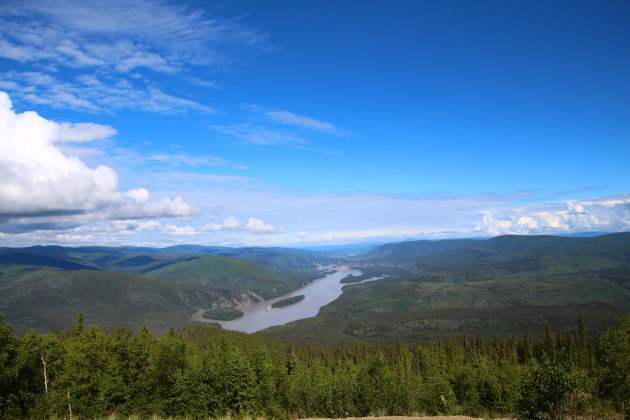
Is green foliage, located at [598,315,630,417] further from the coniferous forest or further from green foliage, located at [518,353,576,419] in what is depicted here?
green foliage, located at [518,353,576,419]

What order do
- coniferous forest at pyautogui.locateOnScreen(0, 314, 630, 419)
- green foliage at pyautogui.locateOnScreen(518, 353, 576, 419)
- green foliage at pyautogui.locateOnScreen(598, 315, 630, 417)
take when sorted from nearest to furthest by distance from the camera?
1. green foliage at pyautogui.locateOnScreen(518, 353, 576, 419)
2. coniferous forest at pyautogui.locateOnScreen(0, 314, 630, 419)
3. green foliage at pyautogui.locateOnScreen(598, 315, 630, 417)

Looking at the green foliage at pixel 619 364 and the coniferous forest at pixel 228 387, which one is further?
the green foliage at pixel 619 364

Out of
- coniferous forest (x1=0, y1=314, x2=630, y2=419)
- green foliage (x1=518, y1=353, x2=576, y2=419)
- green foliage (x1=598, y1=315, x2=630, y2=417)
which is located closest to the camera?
green foliage (x1=518, y1=353, x2=576, y2=419)

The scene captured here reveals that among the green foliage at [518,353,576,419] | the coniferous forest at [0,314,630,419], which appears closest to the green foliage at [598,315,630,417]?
the coniferous forest at [0,314,630,419]

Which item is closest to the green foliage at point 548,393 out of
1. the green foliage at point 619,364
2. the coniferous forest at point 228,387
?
the coniferous forest at point 228,387

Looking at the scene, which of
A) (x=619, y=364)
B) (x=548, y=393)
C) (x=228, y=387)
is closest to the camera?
(x=548, y=393)

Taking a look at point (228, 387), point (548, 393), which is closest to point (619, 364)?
point (548, 393)

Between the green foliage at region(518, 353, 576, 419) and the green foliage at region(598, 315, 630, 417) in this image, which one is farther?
the green foliage at region(598, 315, 630, 417)

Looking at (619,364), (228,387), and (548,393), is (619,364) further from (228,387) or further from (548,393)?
(228,387)

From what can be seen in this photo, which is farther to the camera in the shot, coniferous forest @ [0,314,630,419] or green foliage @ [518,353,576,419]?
coniferous forest @ [0,314,630,419]

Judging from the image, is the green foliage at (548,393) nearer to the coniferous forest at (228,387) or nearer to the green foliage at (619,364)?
the coniferous forest at (228,387)

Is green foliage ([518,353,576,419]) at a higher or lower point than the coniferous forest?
higher
